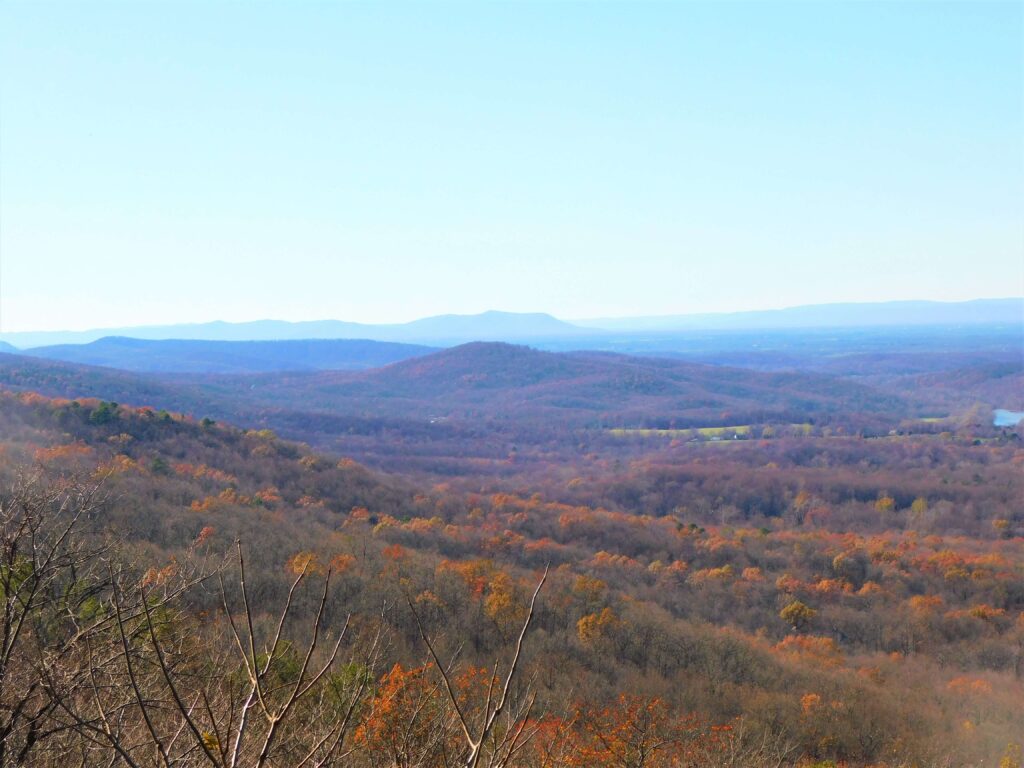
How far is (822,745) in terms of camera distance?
26.5 m

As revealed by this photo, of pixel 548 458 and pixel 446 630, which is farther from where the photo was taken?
pixel 548 458

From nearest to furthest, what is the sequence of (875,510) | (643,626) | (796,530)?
(643,626) → (796,530) → (875,510)

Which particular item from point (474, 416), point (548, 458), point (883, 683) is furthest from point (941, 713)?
point (474, 416)

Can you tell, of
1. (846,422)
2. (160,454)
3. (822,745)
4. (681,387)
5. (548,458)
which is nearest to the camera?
(822,745)

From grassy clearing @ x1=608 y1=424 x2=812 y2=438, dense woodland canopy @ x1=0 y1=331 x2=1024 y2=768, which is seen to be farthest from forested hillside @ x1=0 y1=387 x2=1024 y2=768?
grassy clearing @ x1=608 y1=424 x2=812 y2=438

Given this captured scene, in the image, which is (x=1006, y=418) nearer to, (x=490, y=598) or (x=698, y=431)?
(x=698, y=431)

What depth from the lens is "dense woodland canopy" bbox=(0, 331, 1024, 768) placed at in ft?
27.2

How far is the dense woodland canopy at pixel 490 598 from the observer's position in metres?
8.30

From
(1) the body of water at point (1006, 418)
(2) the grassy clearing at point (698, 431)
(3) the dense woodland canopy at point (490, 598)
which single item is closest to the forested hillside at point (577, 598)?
(3) the dense woodland canopy at point (490, 598)

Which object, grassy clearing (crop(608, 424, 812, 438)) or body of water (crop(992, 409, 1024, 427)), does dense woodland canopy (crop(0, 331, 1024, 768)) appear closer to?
grassy clearing (crop(608, 424, 812, 438))

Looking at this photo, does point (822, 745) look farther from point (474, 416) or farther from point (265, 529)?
point (474, 416)

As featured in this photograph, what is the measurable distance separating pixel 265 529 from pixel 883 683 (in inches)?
1139

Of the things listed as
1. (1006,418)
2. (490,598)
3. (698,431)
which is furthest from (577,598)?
(1006,418)

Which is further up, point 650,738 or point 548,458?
point 650,738
